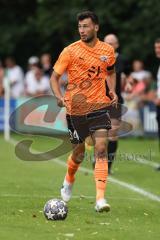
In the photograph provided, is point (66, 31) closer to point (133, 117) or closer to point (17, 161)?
point (133, 117)

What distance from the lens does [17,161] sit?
18484 millimetres

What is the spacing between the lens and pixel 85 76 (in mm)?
11484

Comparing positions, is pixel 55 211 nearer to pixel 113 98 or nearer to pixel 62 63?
pixel 62 63

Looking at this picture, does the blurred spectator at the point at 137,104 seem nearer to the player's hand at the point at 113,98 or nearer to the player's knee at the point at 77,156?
the player's hand at the point at 113,98

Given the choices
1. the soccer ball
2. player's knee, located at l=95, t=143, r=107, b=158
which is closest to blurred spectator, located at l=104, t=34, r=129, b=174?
player's knee, located at l=95, t=143, r=107, b=158

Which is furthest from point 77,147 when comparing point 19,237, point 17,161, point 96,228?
point 17,161

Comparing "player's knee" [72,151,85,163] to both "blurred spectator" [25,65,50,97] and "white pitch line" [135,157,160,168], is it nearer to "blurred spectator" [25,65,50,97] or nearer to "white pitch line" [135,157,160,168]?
"white pitch line" [135,157,160,168]

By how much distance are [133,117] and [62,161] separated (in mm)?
6998

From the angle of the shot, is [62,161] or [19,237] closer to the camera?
[19,237]

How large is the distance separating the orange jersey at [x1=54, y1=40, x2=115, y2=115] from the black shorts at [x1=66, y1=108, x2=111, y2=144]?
0.21ft

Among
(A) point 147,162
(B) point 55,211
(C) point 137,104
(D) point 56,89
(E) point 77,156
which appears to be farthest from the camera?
(C) point 137,104

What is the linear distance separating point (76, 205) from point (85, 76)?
66.7 inches

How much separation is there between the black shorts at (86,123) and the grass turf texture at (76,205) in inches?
36.6

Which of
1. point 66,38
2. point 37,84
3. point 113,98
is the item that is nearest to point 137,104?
point 37,84
